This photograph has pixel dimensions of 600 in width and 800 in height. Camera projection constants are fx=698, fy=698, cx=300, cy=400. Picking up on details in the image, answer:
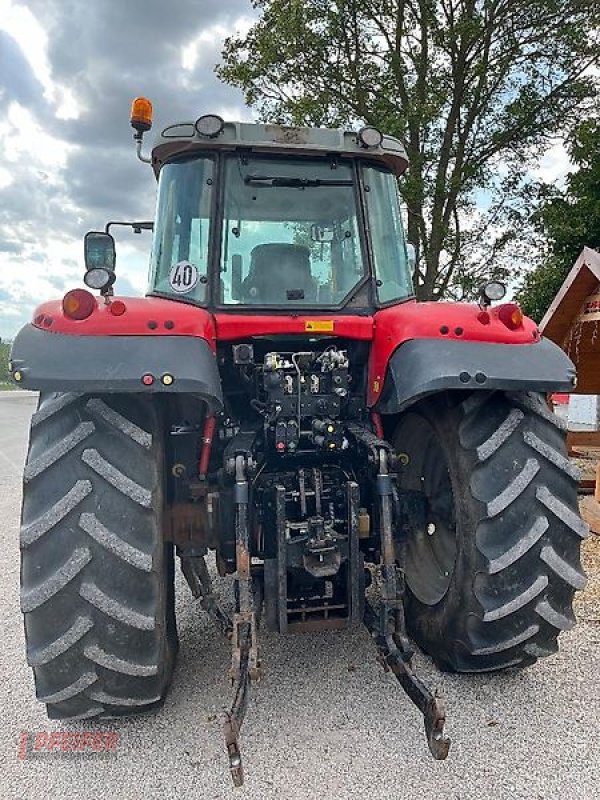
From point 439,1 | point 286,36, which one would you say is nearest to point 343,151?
point 286,36

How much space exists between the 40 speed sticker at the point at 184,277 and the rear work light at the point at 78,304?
0.63 m

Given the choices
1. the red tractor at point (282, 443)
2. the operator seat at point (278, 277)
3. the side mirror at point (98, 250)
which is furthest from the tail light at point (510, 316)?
the side mirror at point (98, 250)

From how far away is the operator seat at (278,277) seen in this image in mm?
3191

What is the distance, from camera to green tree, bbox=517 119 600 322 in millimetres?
10555

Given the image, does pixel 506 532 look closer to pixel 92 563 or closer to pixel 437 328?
pixel 437 328

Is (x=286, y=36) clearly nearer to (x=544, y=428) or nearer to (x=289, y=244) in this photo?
(x=289, y=244)

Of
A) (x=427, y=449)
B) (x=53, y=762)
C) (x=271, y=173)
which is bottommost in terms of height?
(x=53, y=762)

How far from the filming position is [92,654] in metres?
2.51

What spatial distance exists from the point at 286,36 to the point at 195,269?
10701mm

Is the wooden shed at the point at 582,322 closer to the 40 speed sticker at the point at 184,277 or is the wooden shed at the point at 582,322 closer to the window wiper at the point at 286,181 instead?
the window wiper at the point at 286,181

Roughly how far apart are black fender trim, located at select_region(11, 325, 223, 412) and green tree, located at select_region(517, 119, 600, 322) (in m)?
9.01

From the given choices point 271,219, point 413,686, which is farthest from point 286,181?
point 413,686

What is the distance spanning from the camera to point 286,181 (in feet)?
10.9

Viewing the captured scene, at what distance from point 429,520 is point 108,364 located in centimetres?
168
